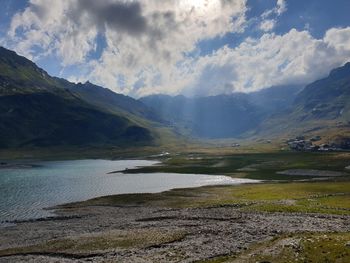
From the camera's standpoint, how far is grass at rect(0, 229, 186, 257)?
57156 mm

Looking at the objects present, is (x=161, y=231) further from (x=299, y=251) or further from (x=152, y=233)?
(x=299, y=251)

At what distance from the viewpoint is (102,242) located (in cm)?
6041

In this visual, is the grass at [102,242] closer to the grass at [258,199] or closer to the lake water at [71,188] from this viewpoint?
the grass at [258,199]

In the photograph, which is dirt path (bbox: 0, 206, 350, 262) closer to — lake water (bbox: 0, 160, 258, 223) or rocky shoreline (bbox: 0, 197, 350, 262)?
rocky shoreline (bbox: 0, 197, 350, 262)

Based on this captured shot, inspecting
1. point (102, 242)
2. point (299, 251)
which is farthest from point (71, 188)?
point (299, 251)

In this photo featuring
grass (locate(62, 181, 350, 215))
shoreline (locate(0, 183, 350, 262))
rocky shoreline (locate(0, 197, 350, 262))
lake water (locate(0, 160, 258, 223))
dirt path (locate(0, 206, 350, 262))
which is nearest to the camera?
rocky shoreline (locate(0, 197, 350, 262))

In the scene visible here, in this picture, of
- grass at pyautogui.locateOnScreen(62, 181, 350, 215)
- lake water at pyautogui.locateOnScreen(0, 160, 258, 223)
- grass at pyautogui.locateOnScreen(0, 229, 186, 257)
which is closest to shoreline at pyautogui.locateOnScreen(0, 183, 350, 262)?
grass at pyautogui.locateOnScreen(0, 229, 186, 257)

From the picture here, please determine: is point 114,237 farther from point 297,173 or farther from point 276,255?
point 297,173

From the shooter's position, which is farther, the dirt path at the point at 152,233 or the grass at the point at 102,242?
the grass at the point at 102,242

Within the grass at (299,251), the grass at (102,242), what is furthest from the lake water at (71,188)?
the grass at (299,251)

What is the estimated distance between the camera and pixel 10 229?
75.5 meters

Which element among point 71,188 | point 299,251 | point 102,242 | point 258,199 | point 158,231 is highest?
point 71,188

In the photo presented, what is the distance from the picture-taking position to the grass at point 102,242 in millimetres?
57156

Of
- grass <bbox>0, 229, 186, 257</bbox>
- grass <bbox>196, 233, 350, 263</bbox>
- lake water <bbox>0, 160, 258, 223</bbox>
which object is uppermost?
lake water <bbox>0, 160, 258, 223</bbox>
